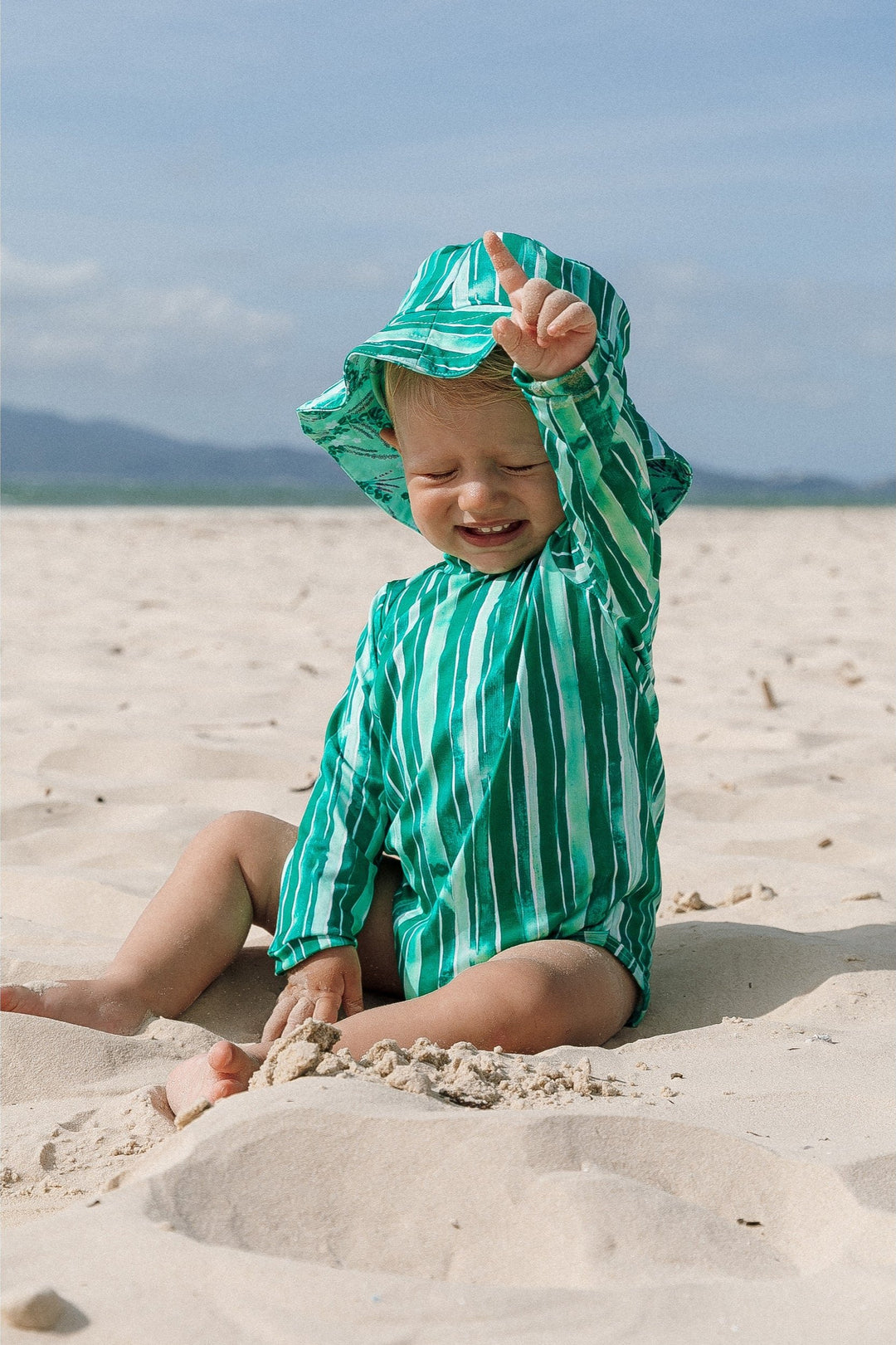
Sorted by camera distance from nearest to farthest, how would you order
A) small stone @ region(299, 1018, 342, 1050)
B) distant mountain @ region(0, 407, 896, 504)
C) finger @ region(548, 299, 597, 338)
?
small stone @ region(299, 1018, 342, 1050), finger @ region(548, 299, 597, 338), distant mountain @ region(0, 407, 896, 504)

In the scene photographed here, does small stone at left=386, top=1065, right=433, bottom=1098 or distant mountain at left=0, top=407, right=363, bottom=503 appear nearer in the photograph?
small stone at left=386, top=1065, right=433, bottom=1098

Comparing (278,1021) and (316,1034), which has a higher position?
(316,1034)

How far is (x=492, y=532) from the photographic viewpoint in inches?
79.2

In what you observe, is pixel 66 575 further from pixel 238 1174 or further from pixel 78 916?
pixel 238 1174

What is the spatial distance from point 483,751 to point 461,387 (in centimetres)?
54

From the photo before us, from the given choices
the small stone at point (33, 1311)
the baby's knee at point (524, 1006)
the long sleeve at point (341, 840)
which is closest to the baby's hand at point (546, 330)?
the long sleeve at point (341, 840)

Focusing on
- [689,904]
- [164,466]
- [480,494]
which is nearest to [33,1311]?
[480,494]

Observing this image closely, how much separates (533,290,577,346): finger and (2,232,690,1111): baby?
0.07 feet

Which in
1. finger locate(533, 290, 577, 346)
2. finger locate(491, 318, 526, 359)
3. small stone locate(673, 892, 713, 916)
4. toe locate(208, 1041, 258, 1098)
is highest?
finger locate(533, 290, 577, 346)

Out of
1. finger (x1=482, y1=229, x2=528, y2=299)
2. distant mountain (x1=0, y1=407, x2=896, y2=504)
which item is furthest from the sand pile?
distant mountain (x1=0, y1=407, x2=896, y2=504)

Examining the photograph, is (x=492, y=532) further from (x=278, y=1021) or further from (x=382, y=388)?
(x=278, y=1021)

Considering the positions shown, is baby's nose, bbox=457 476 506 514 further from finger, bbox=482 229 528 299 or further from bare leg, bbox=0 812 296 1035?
bare leg, bbox=0 812 296 1035

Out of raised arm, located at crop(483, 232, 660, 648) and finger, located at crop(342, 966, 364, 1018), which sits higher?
raised arm, located at crop(483, 232, 660, 648)

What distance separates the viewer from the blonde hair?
6.14 ft
